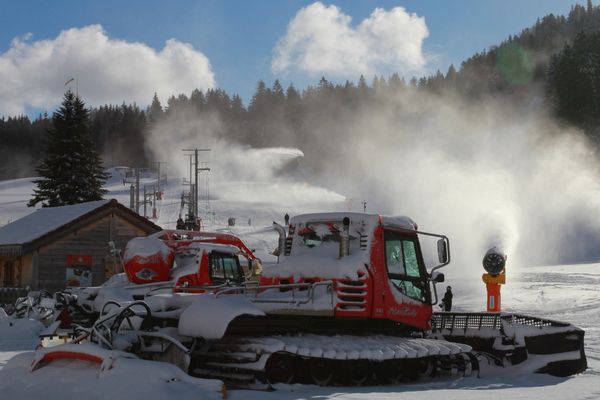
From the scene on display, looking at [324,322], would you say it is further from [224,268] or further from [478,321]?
[224,268]

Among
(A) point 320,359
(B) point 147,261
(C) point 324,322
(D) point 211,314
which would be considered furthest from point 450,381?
(B) point 147,261

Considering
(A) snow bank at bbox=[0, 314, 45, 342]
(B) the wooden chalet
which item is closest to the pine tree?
(B) the wooden chalet

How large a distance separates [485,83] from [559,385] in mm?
157386

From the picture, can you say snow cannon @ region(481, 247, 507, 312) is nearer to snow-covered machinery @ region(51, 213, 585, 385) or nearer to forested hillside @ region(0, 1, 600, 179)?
snow-covered machinery @ region(51, 213, 585, 385)

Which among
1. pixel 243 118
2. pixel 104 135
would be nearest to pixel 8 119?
pixel 104 135

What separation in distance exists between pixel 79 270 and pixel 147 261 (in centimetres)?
1573

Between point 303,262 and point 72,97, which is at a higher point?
point 72,97

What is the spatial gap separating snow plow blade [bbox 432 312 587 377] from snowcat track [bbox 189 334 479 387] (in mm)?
1378

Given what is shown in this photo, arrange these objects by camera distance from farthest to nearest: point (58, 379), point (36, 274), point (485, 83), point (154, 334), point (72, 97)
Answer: point (485, 83) → point (72, 97) → point (36, 274) → point (154, 334) → point (58, 379)

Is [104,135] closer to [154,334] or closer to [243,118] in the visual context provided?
[243,118]

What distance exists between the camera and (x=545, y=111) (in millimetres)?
96375

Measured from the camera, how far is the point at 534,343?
12758 millimetres

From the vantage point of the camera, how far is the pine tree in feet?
156

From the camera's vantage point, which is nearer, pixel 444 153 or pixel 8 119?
pixel 444 153
